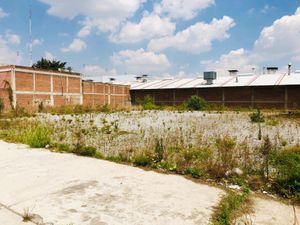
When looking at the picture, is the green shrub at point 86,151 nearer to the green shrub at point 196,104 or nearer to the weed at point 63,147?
the weed at point 63,147

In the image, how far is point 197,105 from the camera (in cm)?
2366

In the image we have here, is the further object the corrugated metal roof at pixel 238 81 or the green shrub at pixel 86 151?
the corrugated metal roof at pixel 238 81

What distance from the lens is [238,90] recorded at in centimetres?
2927

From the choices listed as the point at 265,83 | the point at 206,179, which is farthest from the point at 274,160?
the point at 265,83

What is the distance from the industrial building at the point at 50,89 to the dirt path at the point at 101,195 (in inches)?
843

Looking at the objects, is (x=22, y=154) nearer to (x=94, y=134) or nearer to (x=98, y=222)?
(x=94, y=134)

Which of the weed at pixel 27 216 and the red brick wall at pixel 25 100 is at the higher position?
the red brick wall at pixel 25 100

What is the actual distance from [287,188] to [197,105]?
66.1ft

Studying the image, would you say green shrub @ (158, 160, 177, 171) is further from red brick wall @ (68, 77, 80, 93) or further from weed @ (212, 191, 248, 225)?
red brick wall @ (68, 77, 80, 93)

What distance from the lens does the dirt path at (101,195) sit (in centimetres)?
297

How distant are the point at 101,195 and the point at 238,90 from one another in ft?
91.4

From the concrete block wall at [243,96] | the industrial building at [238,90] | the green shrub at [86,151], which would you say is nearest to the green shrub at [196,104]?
the concrete block wall at [243,96]

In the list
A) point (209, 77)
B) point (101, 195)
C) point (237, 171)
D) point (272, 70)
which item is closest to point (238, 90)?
point (209, 77)

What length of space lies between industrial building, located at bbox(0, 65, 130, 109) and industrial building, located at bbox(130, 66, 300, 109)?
164 inches
